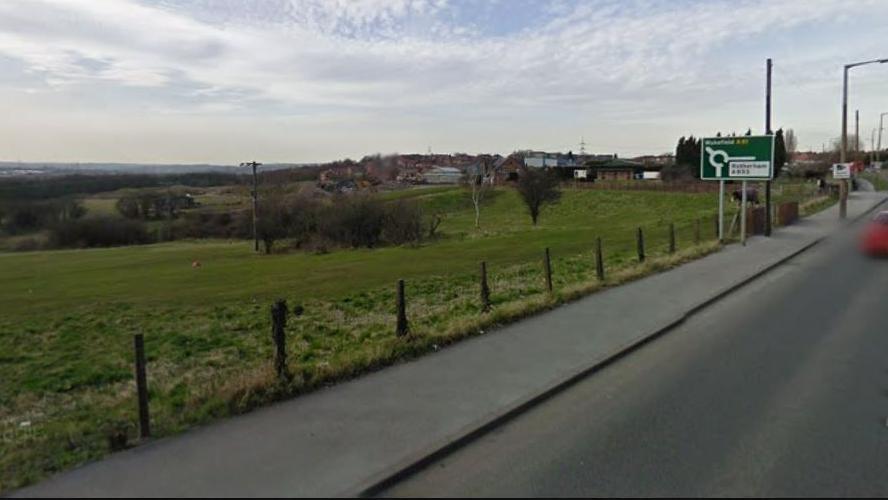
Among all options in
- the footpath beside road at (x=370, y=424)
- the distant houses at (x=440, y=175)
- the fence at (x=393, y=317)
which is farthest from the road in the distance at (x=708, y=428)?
the distant houses at (x=440, y=175)

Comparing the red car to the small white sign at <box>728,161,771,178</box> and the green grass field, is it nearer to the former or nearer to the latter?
the green grass field

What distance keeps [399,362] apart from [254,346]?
4.14 meters

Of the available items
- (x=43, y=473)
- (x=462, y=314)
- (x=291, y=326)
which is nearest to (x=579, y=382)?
(x=462, y=314)

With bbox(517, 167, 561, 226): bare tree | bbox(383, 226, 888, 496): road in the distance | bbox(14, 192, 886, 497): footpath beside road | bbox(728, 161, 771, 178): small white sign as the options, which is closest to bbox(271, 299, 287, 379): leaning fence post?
bbox(14, 192, 886, 497): footpath beside road

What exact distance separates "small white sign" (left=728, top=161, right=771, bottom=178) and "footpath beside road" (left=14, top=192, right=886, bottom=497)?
13.2 metres

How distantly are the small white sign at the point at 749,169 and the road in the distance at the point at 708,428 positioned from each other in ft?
41.5

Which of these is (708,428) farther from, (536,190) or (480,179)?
(480,179)

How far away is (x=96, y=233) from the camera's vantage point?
69.2 metres

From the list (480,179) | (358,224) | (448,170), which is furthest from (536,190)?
(448,170)

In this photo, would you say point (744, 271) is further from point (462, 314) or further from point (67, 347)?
point (67, 347)

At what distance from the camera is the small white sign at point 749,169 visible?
66.6 ft

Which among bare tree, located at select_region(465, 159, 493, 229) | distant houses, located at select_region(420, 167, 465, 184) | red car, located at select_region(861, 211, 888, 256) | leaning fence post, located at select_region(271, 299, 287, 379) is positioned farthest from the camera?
distant houses, located at select_region(420, 167, 465, 184)

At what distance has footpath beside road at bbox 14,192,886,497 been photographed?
4.21 meters

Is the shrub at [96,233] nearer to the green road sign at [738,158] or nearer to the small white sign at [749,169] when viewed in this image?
the green road sign at [738,158]
